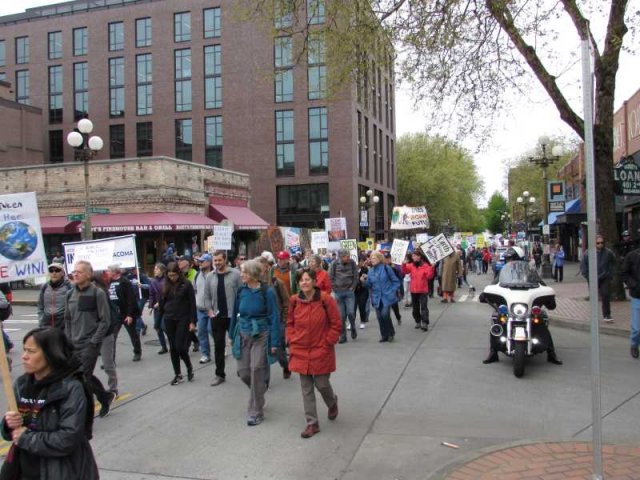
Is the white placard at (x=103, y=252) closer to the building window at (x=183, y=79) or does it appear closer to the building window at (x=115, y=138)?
the building window at (x=183, y=79)

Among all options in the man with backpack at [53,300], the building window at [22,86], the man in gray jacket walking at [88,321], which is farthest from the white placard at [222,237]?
the building window at [22,86]

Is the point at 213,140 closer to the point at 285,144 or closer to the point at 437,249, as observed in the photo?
the point at 285,144

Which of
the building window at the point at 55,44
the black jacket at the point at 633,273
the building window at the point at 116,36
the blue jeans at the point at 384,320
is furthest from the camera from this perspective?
the building window at the point at 55,44

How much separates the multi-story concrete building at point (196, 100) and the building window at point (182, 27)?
0.27 ft

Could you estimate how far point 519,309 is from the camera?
7738 millimetres

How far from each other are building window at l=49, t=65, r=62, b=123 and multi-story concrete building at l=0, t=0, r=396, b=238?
9 centimetres

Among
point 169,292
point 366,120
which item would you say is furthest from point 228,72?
point 169,292

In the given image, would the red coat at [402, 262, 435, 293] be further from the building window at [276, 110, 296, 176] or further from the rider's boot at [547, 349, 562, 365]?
the building window at [276, 110, 296, 176]

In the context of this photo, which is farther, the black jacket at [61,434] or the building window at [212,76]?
the building window at [212,76]

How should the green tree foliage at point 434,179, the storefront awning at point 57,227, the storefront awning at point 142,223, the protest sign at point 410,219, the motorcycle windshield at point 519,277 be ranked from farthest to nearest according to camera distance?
1. the green tree foliage at point 434,179
2. the protest sign at point 410,219
3. the storefront awning at point 57,227
4. the storefront awning at point 142,223
5. the motorcycle windshield at point 519,277

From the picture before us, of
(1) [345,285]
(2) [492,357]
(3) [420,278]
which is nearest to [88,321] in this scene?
(1) [345,285]

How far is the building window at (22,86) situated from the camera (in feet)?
164

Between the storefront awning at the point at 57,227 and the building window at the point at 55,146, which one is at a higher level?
the building window at the point at 55,146

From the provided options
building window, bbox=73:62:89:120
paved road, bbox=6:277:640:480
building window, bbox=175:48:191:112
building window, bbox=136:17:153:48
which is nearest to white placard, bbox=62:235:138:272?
paved road, bbox=6:277:640:480
